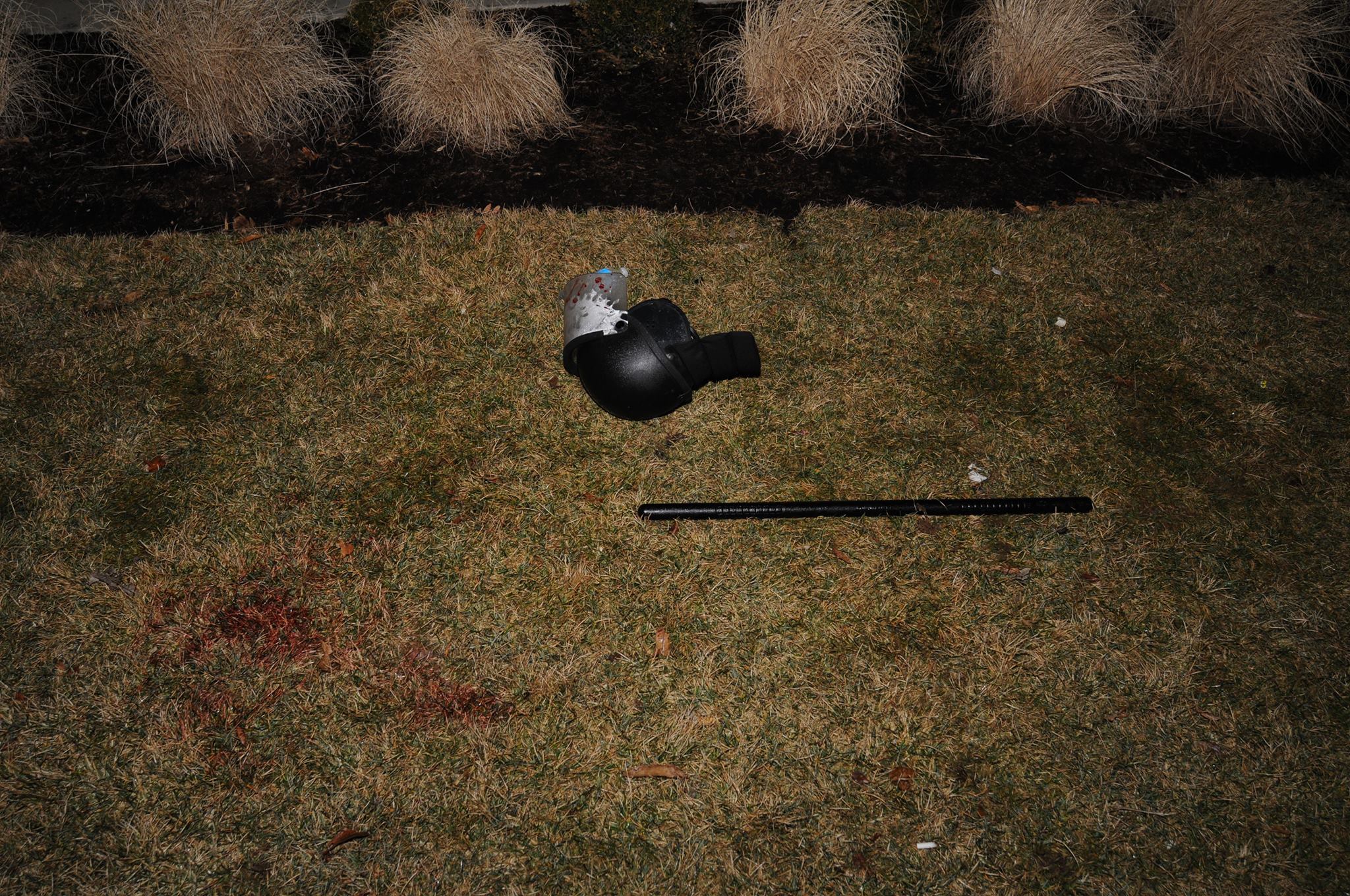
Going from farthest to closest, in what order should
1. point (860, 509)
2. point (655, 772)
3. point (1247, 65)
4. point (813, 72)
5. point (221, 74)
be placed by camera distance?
point (1247, 65) < point (813, 72) < point (221, 74) < point (860, 509) < point (655, 772)

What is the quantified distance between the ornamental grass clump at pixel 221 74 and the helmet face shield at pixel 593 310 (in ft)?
9.58

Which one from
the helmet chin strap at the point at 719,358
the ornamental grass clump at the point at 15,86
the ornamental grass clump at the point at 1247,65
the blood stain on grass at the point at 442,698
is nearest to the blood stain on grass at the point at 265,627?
the blood stain on grass at the point at 442,698

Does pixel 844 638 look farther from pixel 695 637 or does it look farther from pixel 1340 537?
pixel 1340 537

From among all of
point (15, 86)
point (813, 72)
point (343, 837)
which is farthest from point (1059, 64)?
point (15, 86)

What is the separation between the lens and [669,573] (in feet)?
9.70

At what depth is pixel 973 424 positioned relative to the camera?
11.4 ft

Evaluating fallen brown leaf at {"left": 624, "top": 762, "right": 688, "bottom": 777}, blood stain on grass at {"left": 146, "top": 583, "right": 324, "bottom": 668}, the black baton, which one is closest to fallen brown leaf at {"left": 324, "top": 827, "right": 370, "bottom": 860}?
blood stain on grass at {"left": 146, "top": 583, "right": 324, "bottom": 668}

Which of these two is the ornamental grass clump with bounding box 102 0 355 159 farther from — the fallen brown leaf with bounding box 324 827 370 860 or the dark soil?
the fallen brown leaf with bounding box 324 827 370 860

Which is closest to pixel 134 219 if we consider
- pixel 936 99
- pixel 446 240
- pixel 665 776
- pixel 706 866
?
pixel 446 240

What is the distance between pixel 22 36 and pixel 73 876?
6080 mm

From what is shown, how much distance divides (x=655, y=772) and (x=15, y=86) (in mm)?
6069

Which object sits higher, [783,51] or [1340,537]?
[783,51]

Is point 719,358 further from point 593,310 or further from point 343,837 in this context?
point 343,837

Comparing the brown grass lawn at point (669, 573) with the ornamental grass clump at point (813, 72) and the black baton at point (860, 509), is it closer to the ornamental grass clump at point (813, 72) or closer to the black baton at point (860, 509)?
the black baton at point (860, 509)
